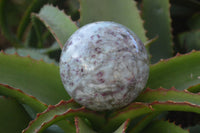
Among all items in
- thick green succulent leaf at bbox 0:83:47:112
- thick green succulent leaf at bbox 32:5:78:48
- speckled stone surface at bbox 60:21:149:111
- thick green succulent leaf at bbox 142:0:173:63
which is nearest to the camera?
speckled stone surface at bbox 60:21:149:111

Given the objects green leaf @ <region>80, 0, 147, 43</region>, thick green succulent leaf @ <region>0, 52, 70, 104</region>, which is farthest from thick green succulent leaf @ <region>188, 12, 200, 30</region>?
thick green succulent leaf @ <region>0, 52, 70, 104</region>

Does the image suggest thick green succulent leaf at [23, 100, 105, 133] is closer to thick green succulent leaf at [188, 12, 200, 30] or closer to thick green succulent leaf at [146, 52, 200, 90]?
thick green succulent leaf at [146, 52, 200, 90]

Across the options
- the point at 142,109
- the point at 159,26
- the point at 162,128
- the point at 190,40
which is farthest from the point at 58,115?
the point at 190,40

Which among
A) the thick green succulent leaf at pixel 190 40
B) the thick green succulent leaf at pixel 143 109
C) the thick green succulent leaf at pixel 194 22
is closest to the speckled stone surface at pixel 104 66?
the thick green succulent leaf at pixel 143 109

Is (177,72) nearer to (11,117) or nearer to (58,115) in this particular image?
(58,115)

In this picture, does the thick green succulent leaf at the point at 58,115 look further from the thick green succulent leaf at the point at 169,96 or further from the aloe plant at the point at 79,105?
the thick green succulent leaf at the point at 169,96

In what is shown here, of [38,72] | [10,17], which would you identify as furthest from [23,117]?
[10,17]
